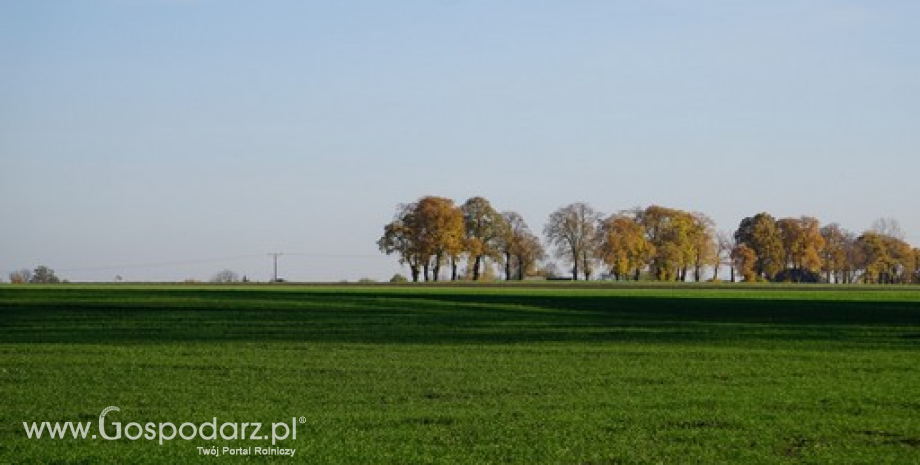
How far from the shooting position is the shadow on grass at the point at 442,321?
100 feet

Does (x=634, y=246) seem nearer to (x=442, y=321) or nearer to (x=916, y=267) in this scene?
(x=916, y=267)

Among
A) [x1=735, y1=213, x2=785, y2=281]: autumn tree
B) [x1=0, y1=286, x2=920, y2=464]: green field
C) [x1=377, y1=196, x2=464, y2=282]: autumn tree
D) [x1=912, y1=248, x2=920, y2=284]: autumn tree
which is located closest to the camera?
[x1=0, y1=286, x2=920, y2=464]: green field

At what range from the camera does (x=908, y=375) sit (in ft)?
67.2

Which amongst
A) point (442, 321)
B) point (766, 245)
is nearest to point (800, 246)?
point (766, 245)

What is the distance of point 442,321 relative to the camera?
38188mm

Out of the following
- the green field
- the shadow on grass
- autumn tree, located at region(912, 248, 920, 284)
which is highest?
autumn tree, located at region(912, 248, 920, 284)

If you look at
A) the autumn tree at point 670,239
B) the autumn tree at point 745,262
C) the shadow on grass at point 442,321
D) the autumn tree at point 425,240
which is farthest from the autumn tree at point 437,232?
the shadow on grass at point 442,321

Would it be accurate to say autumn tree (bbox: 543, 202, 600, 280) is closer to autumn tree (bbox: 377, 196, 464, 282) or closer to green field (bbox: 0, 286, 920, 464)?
autumn tree (bbox: 377, 196, 464, 282)

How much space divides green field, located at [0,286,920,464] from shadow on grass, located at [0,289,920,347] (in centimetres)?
25

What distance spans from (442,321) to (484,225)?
9008 centimetres

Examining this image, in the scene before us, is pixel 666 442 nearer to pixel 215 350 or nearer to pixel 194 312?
pixel 215 350

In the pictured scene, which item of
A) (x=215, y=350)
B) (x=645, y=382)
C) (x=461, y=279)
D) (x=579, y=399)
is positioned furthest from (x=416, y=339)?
(x=461, y=279)

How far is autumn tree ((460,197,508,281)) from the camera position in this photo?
127188 mm

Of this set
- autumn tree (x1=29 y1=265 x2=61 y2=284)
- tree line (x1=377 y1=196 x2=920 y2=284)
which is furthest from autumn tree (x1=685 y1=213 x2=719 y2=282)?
autumn tree (x1=29 y1=265 x2=61 y2=284)
